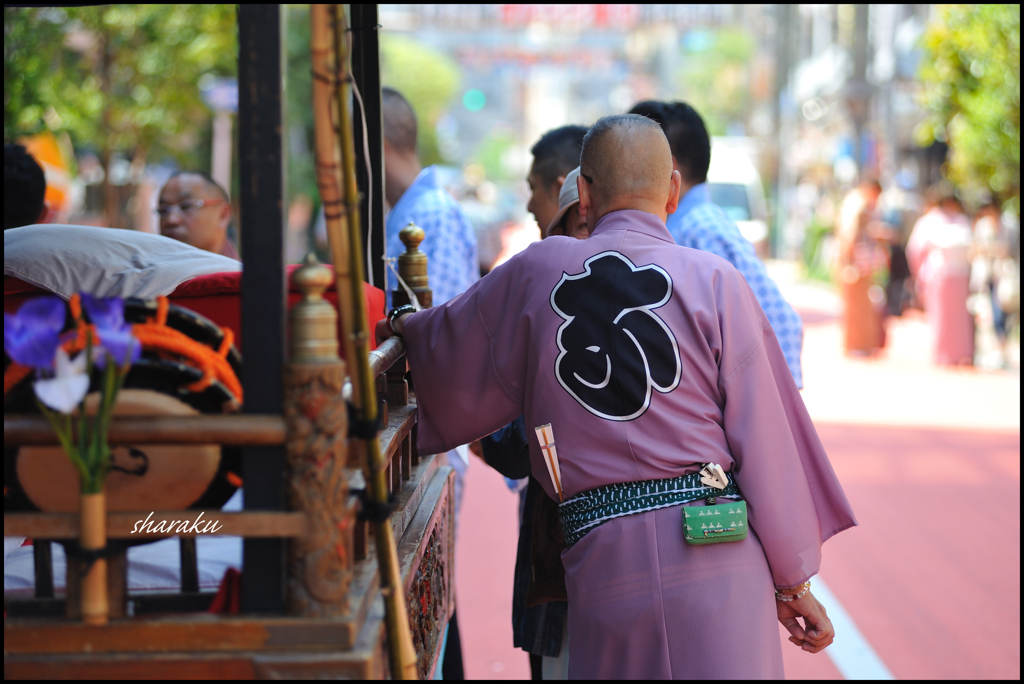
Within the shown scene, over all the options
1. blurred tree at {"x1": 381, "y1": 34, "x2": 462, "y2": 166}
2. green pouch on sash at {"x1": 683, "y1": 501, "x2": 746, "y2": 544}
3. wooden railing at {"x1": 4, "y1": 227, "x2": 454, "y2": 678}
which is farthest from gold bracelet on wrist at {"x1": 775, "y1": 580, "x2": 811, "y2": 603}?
blurred tree at {"x1": 381, "y1": 34, "x2": 462, "y2": 166}

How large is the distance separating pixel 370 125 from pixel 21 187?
1.12 m

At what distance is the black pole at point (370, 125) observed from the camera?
2635 mm

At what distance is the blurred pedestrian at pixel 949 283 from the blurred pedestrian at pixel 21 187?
29.2 ft

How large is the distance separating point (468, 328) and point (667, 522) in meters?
0.57

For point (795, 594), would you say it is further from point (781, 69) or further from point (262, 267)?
point (781, 69)

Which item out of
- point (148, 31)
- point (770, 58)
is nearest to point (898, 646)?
point (148, 31)

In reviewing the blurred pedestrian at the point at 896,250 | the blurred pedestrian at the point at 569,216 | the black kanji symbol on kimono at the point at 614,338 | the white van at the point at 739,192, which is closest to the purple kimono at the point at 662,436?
the black kanji symbol on kimono at the point at 614,338

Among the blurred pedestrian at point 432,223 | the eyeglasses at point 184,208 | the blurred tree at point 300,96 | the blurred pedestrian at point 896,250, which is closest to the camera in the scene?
the blurred pedestrian at point 432,223

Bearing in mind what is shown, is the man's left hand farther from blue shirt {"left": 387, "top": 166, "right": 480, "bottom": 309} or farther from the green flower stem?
blue shirt {"left": 387, "top": 166, "right": 480, "bottom": 309}

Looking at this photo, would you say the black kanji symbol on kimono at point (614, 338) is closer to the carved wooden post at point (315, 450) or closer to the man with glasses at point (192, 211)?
the carved wooden post at point (315, 450)

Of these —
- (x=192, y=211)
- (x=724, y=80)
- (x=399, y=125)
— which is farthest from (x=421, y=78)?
(x=399, y=125)

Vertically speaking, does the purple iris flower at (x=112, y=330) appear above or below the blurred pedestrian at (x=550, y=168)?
below

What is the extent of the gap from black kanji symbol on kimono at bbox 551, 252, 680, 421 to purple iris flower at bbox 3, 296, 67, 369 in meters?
0.91

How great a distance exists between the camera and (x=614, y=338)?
1.89m
